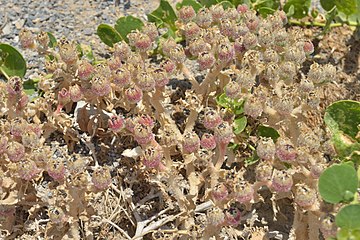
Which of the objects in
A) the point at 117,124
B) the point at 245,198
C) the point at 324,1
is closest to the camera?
the point at 245,198

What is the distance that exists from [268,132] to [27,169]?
710 mm

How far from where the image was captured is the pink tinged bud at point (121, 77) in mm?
1710

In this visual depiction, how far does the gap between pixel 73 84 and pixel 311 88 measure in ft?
2.36

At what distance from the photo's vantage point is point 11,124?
1691 millimetres

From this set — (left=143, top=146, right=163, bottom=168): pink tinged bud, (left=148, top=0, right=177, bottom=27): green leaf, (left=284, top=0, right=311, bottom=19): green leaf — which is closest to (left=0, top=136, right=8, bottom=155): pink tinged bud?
(left=143, top=146, right=163, bottom=168): pink tinged bud

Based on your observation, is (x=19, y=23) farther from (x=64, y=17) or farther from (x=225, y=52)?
(x=225, y=52)

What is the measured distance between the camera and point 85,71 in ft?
5.78

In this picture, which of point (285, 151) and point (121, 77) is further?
point (121, 77)

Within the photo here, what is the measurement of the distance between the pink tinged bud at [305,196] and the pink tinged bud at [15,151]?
0.72 m

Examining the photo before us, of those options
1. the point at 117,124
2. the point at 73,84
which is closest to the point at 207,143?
the point at 117,124

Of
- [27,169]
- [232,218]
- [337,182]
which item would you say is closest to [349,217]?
[337,182]

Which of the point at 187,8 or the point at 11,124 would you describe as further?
the point at 187,8

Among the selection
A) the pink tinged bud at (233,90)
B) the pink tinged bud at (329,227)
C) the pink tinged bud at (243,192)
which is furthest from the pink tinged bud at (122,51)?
the pink tinged bud at (329,227)

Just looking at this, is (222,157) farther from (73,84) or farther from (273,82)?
(73,84)
